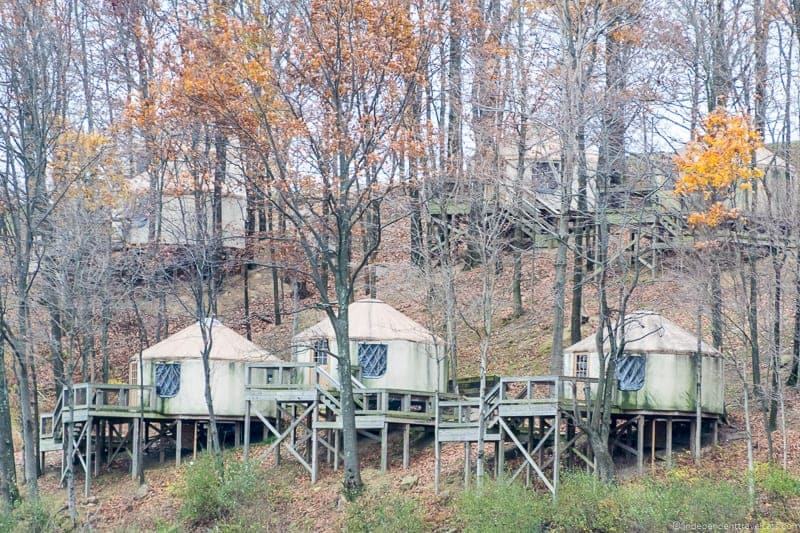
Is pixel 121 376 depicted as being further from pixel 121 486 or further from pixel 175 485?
pixel 175 485

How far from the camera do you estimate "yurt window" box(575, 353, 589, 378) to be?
1082 inches

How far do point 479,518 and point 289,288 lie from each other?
20.9 m

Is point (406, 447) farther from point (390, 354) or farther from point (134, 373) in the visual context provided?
point (134, 373)

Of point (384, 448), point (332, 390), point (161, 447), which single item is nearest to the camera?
point (384, 448)

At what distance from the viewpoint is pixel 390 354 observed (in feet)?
99.3

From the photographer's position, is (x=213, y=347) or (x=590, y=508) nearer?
(x=590, y=508)

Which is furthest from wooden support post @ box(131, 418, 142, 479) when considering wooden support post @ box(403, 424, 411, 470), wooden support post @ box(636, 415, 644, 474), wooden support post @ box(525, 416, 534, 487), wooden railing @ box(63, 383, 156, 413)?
wooden support post @ box(636, 415, 644, 474)

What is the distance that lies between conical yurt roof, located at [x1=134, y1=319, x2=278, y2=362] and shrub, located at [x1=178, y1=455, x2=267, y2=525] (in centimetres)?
558

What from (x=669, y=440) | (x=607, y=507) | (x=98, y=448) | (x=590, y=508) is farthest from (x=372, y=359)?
(x=607, y=507)

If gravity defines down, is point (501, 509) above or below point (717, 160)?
below

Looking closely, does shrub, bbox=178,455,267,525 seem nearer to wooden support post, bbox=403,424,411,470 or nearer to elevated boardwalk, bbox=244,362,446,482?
elevated boardwalk, bbox=244,362,446,482

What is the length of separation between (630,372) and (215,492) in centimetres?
858

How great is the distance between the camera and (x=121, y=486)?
30.3 m

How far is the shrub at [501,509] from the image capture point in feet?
72.1
